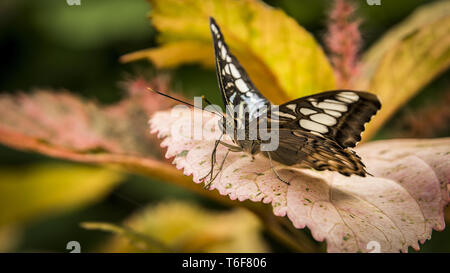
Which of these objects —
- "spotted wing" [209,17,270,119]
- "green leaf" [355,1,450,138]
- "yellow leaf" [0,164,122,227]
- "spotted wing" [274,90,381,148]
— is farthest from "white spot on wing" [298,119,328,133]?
"yellow leaf" [0,164,122,227]

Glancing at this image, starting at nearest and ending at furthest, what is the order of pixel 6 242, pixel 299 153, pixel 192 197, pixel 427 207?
pixel 427 207
pixel 299 153
pixel 6 242
pixel 192 197

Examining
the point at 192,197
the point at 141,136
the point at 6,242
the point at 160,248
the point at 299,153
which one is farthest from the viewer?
the point at 192,197

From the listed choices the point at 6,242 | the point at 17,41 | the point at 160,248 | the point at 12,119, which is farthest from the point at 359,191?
the point at 17,41

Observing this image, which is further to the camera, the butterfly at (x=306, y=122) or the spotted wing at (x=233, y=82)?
the spotted wing at (x=233, y=82)

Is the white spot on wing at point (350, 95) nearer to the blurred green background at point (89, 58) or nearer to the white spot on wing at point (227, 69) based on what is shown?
the white spot on wing at point (227, 69)

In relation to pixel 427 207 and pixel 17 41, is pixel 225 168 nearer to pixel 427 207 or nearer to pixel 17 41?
pixel 427 207

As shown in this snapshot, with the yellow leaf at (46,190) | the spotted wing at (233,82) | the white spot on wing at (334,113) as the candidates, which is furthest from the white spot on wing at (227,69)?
the yellow leaf at (46,190)
